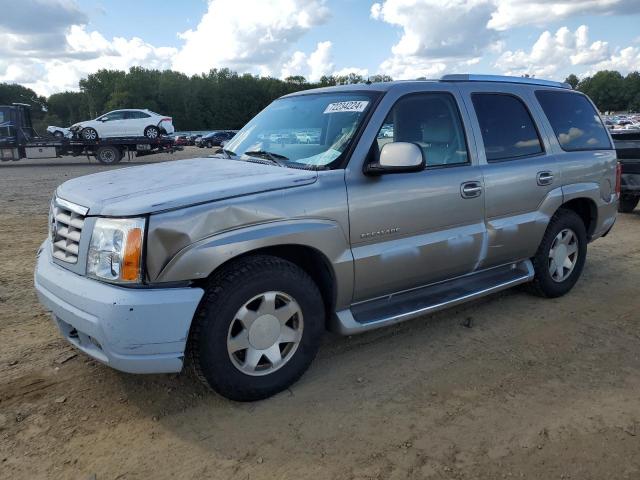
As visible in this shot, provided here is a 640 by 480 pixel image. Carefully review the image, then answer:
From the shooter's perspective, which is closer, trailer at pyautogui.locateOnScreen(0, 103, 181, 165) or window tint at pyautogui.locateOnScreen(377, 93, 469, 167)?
window tint at pyautogui.locateOnScreen(377, 93, 469, 167)

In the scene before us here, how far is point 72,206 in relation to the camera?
9.91 feet

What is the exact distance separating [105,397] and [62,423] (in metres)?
0.30

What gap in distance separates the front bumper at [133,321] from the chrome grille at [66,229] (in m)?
0.20

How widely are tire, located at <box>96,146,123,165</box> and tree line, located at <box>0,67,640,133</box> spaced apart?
224 ft

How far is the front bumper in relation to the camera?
2650 mm

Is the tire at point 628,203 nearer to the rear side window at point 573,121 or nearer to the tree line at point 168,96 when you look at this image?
the rear side window at point 573,121

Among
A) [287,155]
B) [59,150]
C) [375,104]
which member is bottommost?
[59,150]

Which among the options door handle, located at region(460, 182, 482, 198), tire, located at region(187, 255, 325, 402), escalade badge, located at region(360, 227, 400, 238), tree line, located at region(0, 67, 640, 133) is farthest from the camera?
tree line, located at region(0, 67, 640, 133)

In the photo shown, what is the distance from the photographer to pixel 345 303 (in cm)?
346

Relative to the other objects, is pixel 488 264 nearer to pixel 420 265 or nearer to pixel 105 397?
pixel 420 265

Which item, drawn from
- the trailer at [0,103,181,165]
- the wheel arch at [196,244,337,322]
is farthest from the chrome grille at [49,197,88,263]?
the trailer at [0,103,181,165]

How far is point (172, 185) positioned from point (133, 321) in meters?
0.84

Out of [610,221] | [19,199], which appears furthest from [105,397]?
[19,199]

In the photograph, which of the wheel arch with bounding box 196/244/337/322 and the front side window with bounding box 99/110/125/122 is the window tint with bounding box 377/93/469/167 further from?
the front side window with bounding box 99/110/125/122
